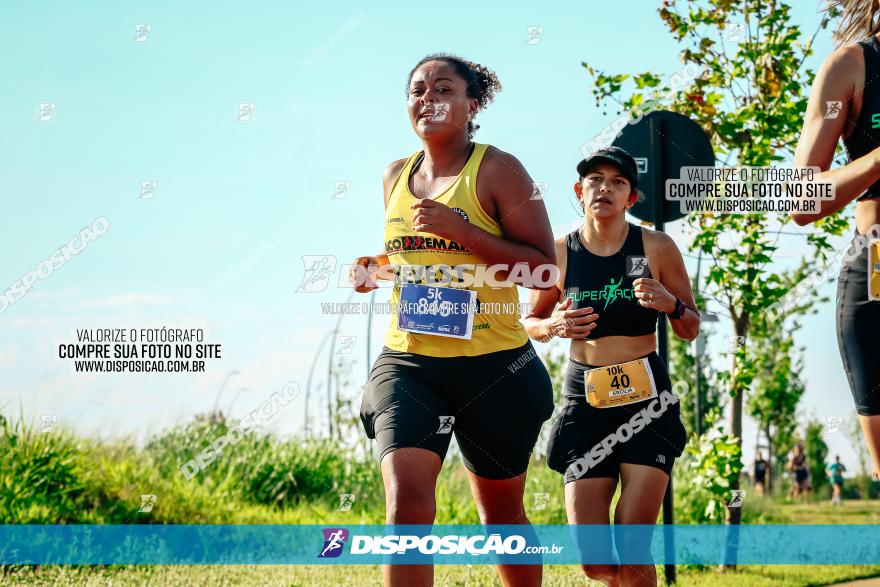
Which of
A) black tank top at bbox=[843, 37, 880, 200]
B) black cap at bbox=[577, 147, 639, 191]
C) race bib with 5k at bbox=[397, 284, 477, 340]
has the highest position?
black cap at bbox=[577, 147, 639, 191]

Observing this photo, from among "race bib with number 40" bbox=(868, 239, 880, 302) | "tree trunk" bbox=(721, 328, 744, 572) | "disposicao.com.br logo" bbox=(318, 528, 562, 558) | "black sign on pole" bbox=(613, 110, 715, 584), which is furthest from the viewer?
"tree trunk" bbox=(721, 328, 744, 572)

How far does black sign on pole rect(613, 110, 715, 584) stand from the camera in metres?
5.91

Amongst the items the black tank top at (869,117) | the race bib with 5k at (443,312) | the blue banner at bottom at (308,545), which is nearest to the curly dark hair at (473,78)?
the race bib with 5k at (443,312)

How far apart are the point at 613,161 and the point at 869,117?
55.3 inches

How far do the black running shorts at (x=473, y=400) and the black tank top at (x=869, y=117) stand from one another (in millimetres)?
1366

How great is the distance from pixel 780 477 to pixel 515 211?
20.4 metres

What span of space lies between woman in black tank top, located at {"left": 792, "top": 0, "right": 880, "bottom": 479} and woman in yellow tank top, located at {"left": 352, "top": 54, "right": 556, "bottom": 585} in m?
1.11

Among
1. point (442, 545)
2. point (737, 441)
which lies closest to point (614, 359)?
point (442, 545)

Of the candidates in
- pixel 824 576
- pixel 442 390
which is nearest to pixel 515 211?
pixel 442 390

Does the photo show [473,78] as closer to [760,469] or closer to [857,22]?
[857,22]

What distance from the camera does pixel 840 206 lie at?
2750 mm

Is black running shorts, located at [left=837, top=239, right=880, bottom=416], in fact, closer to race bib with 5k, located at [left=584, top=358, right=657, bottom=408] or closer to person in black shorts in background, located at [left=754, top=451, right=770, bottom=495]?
race bib with 5k, located at [left=584, top=358, right=657, bottom=408]

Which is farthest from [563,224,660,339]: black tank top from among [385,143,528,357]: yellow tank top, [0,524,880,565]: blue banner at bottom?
[0,524,880,565]: blue banner at bottom

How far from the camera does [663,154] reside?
237 inches
